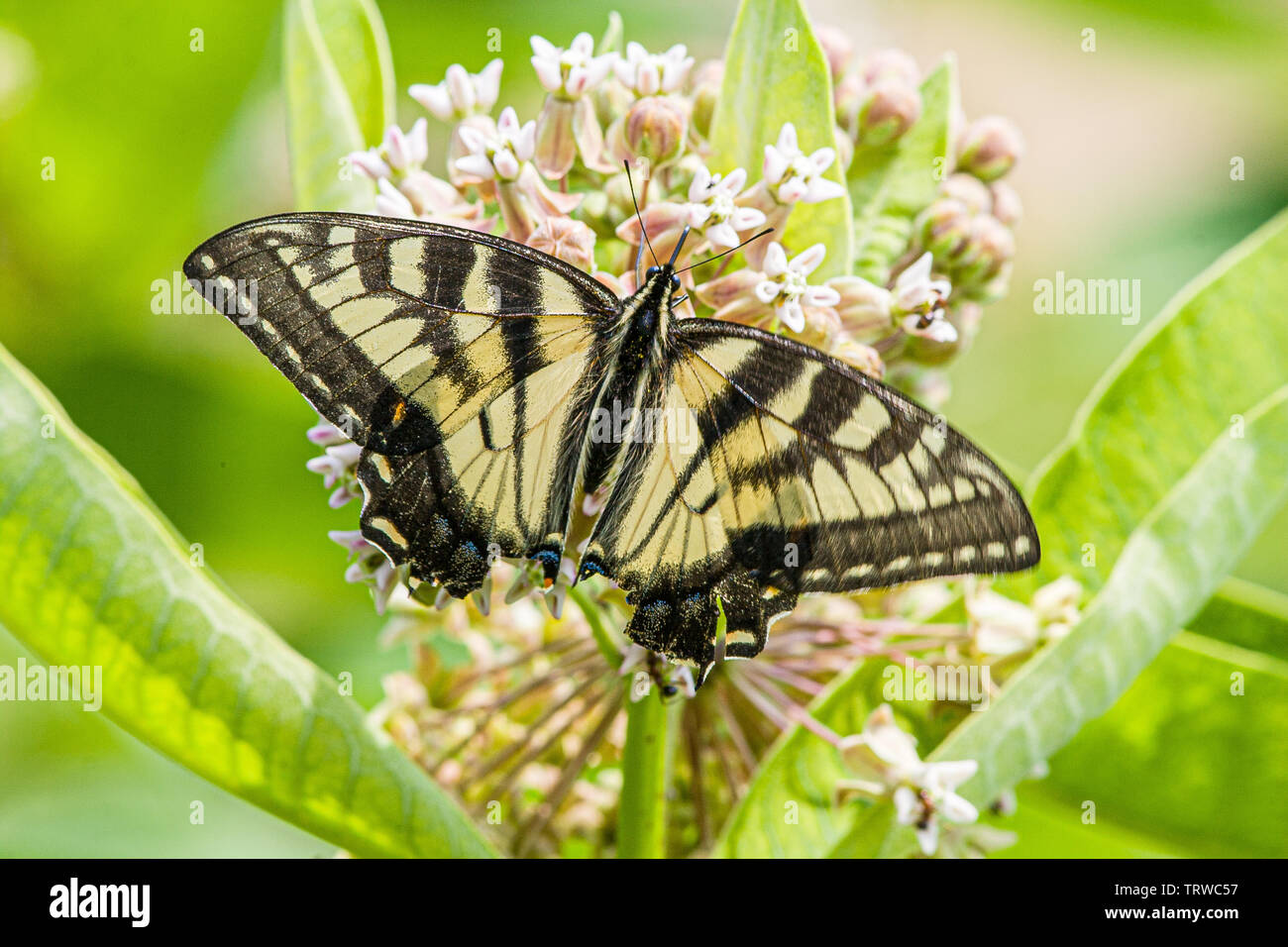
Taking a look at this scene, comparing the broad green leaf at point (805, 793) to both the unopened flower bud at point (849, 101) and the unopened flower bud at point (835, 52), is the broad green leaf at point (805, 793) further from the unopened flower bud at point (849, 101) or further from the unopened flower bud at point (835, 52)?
the unopened flower bud at point (835, 52)

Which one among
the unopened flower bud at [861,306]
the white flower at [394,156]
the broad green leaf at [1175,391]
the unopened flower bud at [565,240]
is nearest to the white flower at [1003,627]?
the broad green leaf at [1175,391]

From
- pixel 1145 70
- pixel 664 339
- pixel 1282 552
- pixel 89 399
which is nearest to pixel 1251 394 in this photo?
pixel 664 339

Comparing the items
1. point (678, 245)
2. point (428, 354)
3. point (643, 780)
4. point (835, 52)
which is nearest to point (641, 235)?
point (678, 245)

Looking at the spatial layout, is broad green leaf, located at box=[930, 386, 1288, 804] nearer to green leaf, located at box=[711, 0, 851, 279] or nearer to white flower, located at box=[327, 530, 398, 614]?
green leaf, located at box=[711, 0, 851, 279]

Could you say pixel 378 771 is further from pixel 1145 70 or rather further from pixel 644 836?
pixel 1145 70

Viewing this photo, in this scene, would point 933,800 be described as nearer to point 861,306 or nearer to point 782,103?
point 861,306

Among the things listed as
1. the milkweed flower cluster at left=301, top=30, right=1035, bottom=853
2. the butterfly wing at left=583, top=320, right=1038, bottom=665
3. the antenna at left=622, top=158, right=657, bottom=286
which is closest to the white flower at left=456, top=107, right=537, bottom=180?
the milkweed flower cluster at left=301, top=30, right=1035, bottom=853
